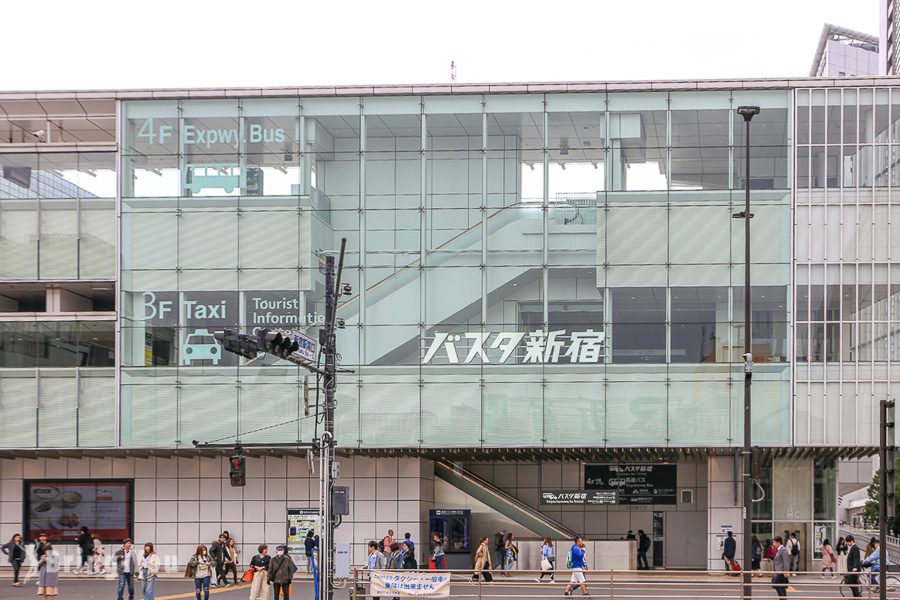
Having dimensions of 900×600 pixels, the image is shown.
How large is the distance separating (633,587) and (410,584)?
8.36 m

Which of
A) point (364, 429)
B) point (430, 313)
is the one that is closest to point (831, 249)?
point (430, 313)

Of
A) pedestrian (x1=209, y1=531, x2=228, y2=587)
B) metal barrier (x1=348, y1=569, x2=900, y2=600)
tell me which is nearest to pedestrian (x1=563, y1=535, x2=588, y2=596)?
metal barrier (x1=348, y1=569, x2=900, y2=600)

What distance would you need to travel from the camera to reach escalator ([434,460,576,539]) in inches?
1793

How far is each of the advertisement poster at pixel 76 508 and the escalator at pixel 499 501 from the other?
11659 millimetres

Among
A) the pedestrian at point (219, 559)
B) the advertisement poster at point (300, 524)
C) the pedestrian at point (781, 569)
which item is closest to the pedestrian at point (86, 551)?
the pedestrian at point (219, 559)

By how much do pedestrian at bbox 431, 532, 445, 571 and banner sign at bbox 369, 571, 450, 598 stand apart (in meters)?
9.24

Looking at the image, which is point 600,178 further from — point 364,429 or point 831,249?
point 364,429

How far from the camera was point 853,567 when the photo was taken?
35.8 meters

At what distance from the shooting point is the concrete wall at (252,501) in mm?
43875

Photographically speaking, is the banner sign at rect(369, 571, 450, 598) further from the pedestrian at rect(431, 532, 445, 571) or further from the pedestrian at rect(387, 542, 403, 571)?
the pedestrian at rect(431, 532, 445, 571)

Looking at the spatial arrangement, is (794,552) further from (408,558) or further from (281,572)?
(281,572)

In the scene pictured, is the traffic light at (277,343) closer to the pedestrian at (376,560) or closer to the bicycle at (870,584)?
the pedestrian at (376,560)

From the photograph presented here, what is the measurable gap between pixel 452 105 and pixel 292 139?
5.74 meters

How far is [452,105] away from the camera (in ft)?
142
